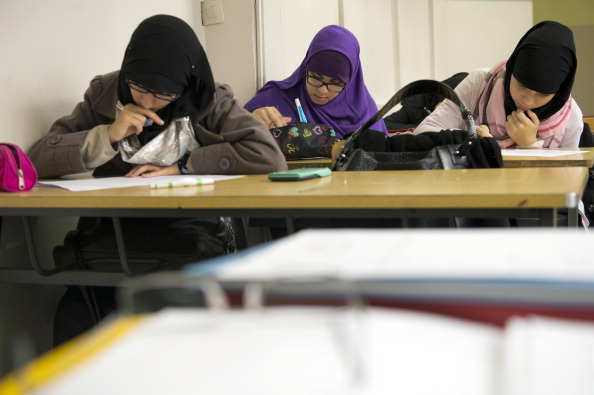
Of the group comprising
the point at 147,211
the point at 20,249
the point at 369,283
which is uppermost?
the point at 369,283

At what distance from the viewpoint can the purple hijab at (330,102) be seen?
3.02 metres

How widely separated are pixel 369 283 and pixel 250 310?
0.21ft

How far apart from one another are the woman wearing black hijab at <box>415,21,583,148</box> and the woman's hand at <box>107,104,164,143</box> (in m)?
1.29

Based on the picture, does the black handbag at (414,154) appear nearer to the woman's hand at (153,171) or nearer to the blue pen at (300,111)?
the woman's hand at (153,171)

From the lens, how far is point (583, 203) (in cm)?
213

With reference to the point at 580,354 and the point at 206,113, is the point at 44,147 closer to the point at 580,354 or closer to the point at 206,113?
the point at 206,113

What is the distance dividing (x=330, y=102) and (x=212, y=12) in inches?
30.5

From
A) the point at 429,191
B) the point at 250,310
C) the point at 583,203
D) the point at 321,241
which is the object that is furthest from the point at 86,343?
the point at 583,203

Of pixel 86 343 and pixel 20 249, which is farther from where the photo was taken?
pixel 20 249

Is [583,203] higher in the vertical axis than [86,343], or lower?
lower

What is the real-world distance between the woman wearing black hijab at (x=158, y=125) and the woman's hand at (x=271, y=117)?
2.45ft

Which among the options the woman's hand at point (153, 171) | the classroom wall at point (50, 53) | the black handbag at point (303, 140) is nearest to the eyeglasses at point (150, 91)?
the woman's hand at point (153, 171)

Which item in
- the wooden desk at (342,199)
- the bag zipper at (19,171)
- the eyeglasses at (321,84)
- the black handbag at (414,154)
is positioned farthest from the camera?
the eyeglasses at (321,84)

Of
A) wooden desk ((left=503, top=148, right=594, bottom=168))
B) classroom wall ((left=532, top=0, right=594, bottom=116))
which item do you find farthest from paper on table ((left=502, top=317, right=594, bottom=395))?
classroom wall ((left=532, top=0, right=594, bottom=116))
